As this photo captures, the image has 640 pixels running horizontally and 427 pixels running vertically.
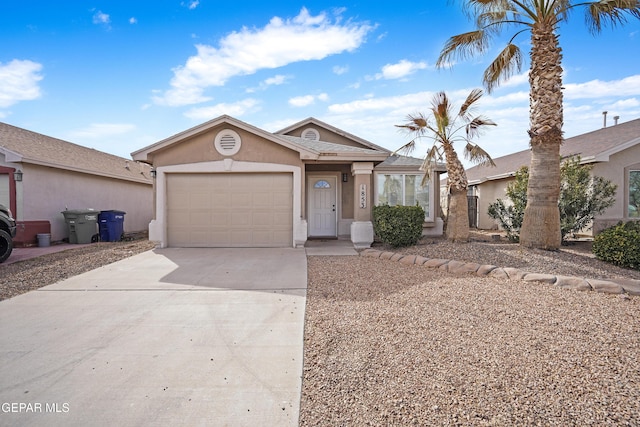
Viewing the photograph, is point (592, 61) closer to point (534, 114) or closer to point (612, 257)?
point (534, 114)

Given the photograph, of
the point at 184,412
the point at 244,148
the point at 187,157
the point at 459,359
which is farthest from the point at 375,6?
the point at 184,412

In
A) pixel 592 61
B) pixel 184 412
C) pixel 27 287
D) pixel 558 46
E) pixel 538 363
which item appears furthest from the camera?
pixel 592 61

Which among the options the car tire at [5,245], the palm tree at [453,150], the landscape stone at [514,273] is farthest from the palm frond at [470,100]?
the car tire at [5,245]

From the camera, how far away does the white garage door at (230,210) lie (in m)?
10.1

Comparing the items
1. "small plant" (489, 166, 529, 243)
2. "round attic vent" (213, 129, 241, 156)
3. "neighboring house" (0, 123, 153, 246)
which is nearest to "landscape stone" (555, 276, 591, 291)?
"small plant" (489, 166, 529, 243)

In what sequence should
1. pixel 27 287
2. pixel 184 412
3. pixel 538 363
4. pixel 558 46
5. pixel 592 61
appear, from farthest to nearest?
pixel 592 61
pixel 558 46
pixel 27 287
pixel 538 363
pixel 184 412

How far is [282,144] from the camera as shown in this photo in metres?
9.80

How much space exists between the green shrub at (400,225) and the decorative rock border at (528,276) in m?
1.34

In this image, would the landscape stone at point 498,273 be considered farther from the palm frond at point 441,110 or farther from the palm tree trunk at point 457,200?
the palm frond at point 441,110

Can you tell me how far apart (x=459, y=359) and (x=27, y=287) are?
7.14 metres

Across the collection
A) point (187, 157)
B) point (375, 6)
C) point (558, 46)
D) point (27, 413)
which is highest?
point (375, 6)

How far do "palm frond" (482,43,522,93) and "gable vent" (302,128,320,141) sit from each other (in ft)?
22.9

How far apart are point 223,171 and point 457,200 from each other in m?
7.07

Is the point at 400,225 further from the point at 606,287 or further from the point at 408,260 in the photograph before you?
the point at 606,287
